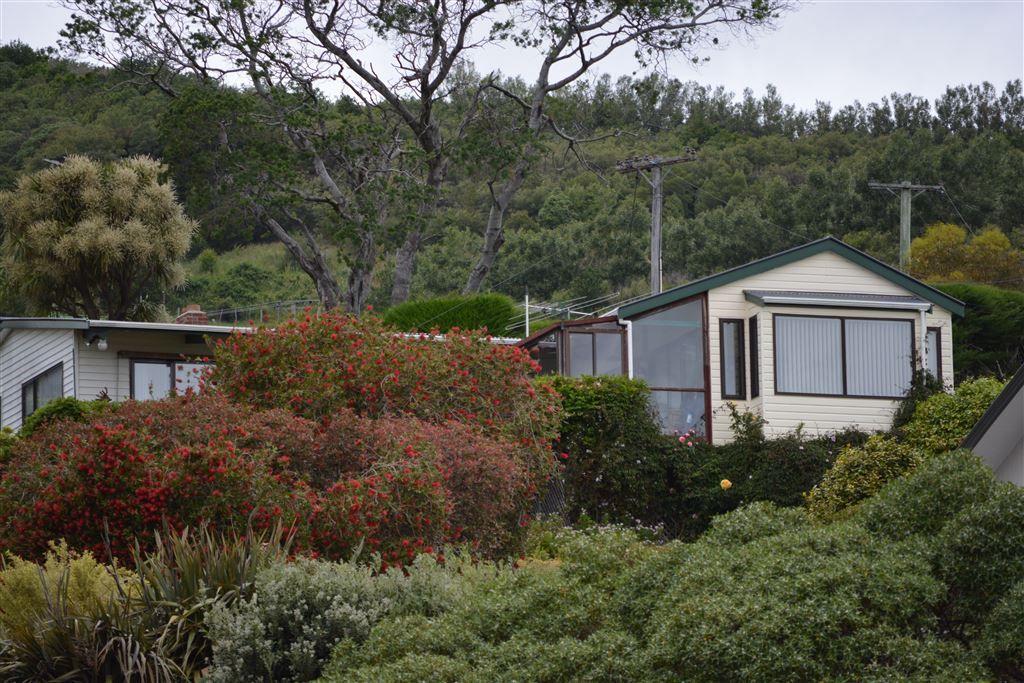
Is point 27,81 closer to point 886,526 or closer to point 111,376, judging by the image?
point 111,376

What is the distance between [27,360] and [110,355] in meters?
2.72

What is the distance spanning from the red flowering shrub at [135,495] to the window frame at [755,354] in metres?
12.6

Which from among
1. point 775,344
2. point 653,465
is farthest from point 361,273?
point 653,465

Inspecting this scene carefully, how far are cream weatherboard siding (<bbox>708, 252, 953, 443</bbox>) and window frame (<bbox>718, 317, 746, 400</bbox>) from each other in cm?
6

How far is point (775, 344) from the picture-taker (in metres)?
22.9

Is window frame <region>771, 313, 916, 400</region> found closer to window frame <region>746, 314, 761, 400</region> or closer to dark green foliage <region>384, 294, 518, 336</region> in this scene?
window frame <region>746, 314, 761, 400</region>

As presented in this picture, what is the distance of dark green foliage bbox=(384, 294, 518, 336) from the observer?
26.4 m

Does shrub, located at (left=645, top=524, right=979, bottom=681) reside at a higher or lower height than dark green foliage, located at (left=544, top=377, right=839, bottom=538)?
higher

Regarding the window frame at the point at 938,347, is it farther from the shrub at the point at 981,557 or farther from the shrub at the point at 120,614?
the shrub at the point at 981,557

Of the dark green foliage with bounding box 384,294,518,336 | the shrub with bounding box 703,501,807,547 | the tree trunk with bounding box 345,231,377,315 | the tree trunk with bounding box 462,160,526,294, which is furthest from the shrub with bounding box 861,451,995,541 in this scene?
the tree trunk with bounding box 462,160,526,294

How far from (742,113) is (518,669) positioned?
58565 millimetres

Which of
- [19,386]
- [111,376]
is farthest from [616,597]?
[19,386]

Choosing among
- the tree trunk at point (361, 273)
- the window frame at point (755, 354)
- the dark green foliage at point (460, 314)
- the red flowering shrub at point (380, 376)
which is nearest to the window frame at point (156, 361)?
the dark green foliage at point (460, 314)

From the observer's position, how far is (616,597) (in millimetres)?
8547
